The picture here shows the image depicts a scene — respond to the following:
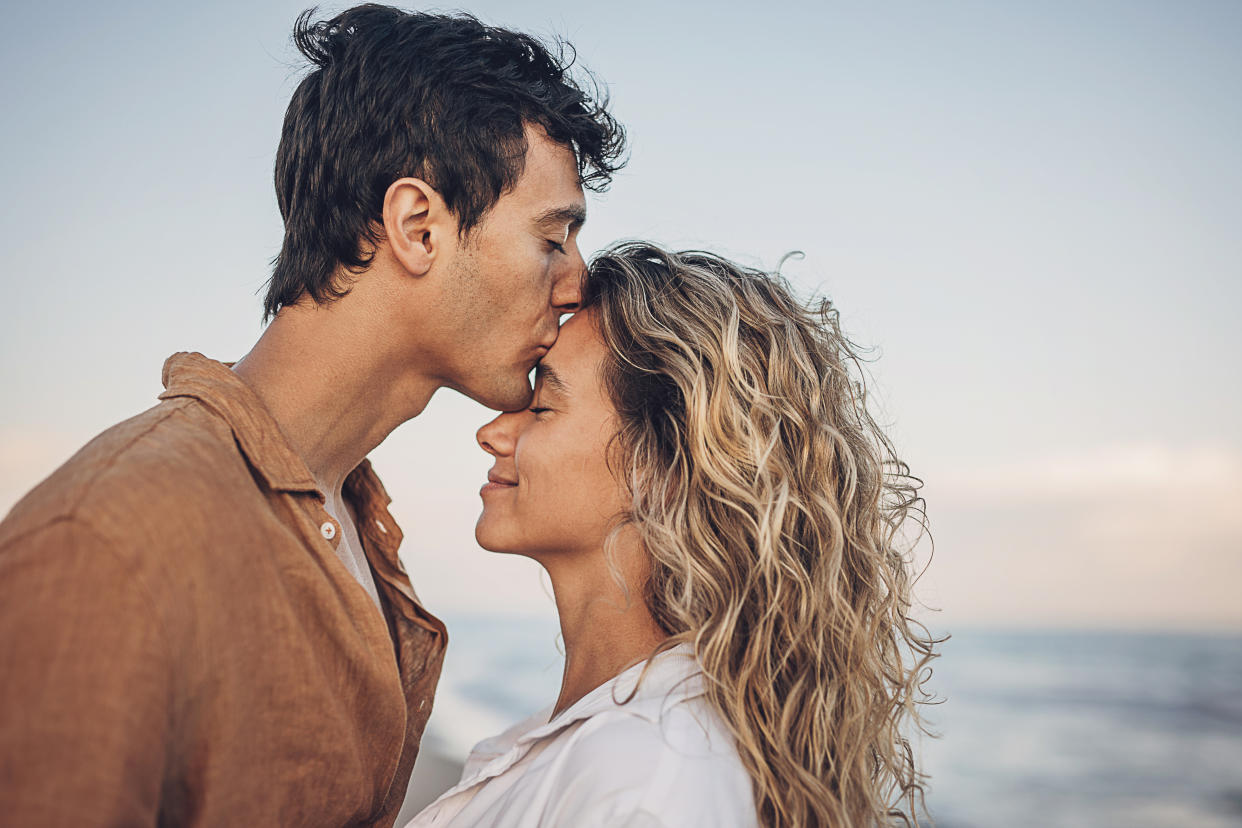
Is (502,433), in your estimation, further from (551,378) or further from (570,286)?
(570,286)

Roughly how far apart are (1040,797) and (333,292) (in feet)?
31.4

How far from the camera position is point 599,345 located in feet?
8.31

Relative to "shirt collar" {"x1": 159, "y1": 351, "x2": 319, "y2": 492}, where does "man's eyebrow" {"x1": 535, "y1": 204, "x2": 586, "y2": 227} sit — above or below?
above

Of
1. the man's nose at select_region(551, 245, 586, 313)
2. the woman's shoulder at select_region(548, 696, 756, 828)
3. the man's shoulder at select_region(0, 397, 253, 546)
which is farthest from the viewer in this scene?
the man's nose at select_region(551, 245, 586, 313)

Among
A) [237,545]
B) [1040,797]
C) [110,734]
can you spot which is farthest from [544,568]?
[1040,797]

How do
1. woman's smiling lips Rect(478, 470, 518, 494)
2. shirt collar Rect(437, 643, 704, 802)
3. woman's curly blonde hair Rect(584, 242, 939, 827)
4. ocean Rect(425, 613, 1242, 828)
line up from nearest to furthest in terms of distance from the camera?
1. shirt collar Rect(437, 643, 704, 802)
2. woman's curly blonde hair Rect(584, 242, 939, 827)
3. woman's smiling lips Rect(478, 470, 518, 494)
4. ocean Rect(425, 613, 1242, 828)

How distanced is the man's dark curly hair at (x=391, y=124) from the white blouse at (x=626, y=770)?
1167mm

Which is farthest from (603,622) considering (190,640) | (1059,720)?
(1059,720)

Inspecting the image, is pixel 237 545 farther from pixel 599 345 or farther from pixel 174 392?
pixel 599 345

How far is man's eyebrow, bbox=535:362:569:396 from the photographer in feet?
8.30

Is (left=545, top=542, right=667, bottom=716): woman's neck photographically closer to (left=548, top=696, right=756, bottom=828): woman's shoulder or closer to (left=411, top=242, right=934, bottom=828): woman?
(left=411, top=242, right=934, bottom=828): woman

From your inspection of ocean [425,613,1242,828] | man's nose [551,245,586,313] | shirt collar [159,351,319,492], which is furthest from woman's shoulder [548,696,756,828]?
ocean [425,613,1242,828]

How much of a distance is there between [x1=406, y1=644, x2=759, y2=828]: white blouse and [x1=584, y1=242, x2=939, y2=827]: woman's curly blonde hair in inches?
3.1

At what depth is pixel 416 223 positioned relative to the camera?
7.48 ft
